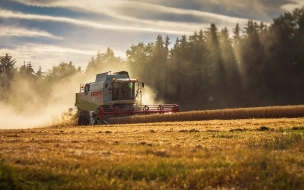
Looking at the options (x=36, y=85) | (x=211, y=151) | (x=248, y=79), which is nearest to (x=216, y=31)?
(x=248, y=79)

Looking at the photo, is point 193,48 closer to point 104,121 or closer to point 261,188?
point 104,121

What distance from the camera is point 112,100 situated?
4234 cm

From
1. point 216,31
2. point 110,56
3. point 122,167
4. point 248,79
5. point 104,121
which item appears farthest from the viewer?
point 110,56

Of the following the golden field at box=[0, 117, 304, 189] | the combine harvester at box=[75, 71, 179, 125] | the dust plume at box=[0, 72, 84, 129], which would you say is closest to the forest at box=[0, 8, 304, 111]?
the dust plume at box=[0, 72, 84, 129]

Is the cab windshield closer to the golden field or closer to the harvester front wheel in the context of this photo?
the harvester front wheel

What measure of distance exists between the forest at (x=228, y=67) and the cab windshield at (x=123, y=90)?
39440 millimetres

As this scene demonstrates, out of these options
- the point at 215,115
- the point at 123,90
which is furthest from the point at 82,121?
the point at 215,115

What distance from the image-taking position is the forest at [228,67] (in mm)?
82312

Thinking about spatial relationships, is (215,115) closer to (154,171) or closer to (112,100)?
(112,100)

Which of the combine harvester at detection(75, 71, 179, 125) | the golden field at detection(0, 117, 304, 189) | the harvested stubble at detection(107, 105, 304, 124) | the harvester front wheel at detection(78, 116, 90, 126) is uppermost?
the combine harvester at detection(75, 71, 179, 125)

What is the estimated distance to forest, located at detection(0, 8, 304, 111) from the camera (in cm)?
8231

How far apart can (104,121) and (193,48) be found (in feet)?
229

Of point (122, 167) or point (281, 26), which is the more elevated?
point (281, 26)

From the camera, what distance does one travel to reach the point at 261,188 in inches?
327
